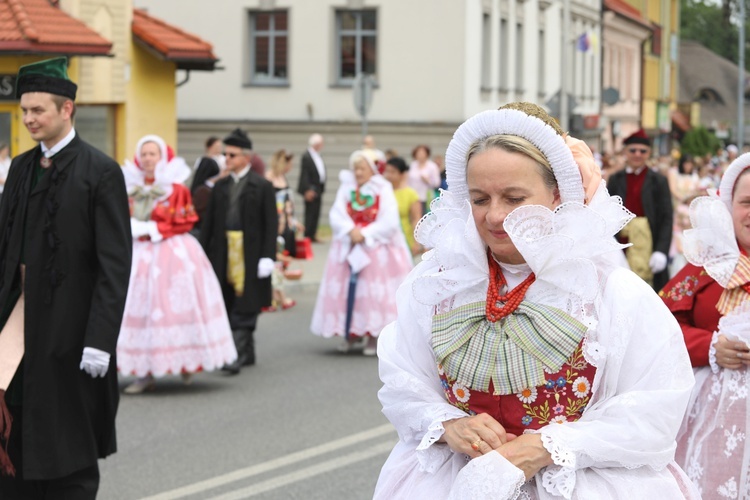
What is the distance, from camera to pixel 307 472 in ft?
27.1

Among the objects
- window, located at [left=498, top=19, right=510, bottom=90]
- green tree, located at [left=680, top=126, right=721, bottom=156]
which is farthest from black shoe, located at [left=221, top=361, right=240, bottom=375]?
green tree, located at [left=680, top=126, right=721, bottom=156]

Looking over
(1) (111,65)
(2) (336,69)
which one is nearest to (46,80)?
(1) (111,65)

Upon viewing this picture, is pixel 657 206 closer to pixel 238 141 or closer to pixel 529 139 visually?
pixel 238 141

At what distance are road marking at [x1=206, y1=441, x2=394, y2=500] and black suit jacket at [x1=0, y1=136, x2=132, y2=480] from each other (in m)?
1.65

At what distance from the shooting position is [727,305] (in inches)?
215

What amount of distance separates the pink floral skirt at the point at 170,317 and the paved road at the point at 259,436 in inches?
9.8

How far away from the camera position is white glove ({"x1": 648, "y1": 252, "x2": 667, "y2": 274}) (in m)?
12.2

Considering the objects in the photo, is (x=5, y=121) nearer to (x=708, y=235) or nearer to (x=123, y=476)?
(x=123, y=476)

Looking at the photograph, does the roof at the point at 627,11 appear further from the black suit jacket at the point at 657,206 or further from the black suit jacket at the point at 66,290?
the black suit jacket at the point at 66,290

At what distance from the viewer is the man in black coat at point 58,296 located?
5945 millimetres

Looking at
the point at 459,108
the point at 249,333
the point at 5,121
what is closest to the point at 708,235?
the point at 249,333

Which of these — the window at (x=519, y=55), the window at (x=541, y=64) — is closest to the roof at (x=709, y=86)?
the window at (x=541, y=64)

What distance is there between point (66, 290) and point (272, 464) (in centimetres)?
275

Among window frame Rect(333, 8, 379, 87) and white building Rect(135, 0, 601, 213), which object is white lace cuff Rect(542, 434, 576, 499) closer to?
white building Rect(135, 0, 601, 213)
